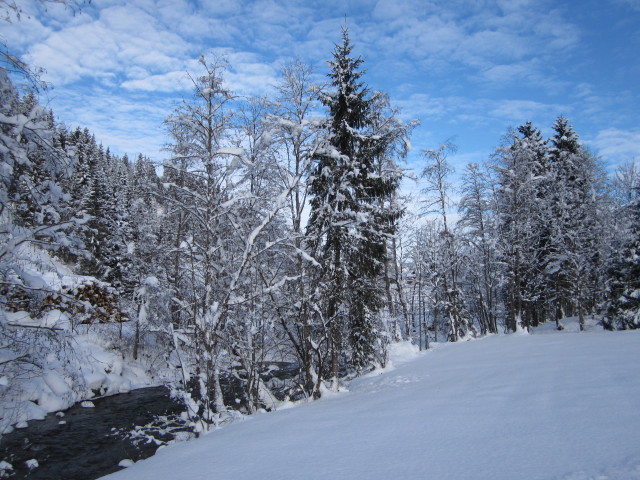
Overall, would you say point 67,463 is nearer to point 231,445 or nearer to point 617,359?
point 231,445

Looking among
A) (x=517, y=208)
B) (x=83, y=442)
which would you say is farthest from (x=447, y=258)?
(x=83, y=442)

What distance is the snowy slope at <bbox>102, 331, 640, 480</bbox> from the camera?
260 cm

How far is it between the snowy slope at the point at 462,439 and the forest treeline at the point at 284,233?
265 centimetres

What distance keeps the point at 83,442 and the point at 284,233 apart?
8.88 meters

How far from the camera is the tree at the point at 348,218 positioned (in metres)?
11.3

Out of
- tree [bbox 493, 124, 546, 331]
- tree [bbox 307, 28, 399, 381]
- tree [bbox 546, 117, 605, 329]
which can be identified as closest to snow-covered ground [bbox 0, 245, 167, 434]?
tree [bbox 307, 28, 399, 381]

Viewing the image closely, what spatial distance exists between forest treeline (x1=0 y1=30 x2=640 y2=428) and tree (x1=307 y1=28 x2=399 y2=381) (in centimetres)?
7

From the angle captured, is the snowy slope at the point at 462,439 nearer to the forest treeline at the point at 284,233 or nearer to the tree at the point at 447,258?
the forest treeline at the point at 284,233

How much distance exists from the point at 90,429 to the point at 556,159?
31340 mm

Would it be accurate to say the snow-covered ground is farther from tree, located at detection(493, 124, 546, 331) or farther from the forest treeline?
tree, located at detection(493, 124, 546, 331)

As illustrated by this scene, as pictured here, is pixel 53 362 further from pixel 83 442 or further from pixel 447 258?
pixel 447 258

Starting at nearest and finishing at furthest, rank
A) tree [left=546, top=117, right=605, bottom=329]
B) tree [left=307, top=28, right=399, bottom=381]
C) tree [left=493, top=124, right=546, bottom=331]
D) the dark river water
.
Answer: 1. the dark river water
2. tree [left=307, top=28, right=399, bottom=381]
3. tree [left=493, top=124, right=546, bottom=331]
4. tree [left=546, top=117, right=605, bottom=329]

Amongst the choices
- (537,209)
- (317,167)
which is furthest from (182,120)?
(537,209)

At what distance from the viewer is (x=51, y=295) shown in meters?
4.52
